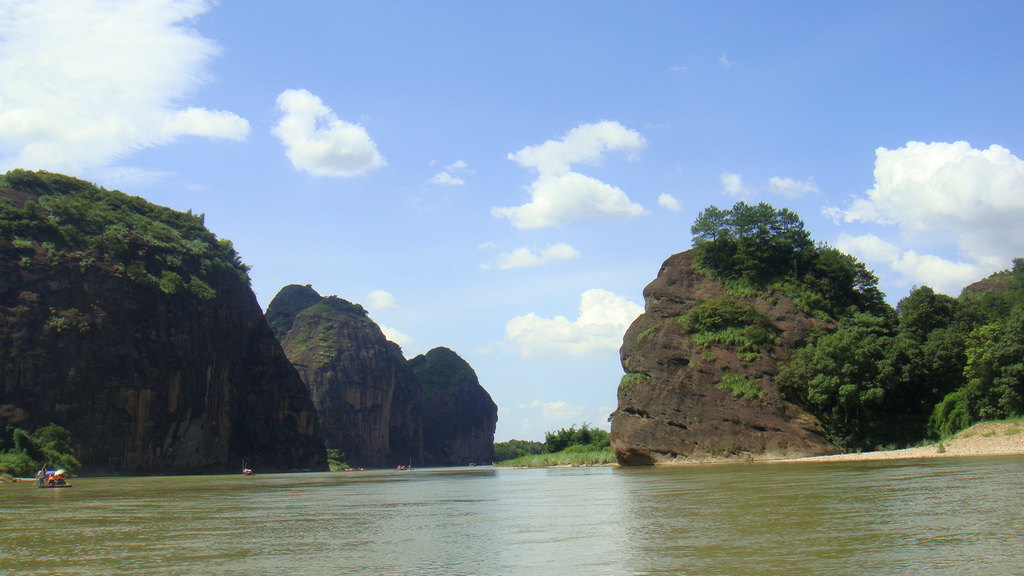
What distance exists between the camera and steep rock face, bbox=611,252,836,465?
6059 cm

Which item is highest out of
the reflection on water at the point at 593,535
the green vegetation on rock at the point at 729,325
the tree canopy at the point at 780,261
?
the tree canopy at the point at 780,261

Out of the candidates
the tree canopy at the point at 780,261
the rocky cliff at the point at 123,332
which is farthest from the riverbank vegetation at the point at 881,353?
the rocky cliff at the point at 123,332

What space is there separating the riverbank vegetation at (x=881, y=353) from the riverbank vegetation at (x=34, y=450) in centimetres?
6479

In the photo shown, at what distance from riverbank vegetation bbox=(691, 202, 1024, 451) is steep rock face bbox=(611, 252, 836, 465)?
163 cm

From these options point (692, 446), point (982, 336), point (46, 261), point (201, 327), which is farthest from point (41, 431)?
point (982, 336)

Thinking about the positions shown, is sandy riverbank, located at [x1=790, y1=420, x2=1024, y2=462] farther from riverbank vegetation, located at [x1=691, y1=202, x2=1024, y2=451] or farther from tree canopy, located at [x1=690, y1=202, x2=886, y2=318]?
tree canopy, located at [x1=690, y1=202, x2=886, y2=318]

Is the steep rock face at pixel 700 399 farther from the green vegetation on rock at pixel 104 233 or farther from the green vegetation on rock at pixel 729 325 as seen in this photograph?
the green vegetation on rock at pixel 104 233

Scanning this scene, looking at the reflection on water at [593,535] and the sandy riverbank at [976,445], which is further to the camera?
the sandy riverbank at [976,445]

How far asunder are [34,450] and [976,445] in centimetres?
7994

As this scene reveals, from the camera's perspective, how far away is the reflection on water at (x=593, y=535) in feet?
41.1

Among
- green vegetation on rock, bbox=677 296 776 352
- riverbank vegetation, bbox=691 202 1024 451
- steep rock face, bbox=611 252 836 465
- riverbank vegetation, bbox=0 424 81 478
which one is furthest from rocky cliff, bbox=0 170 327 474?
riverbank vegetation, bbox=691 202 1024 451

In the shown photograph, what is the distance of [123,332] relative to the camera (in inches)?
3659

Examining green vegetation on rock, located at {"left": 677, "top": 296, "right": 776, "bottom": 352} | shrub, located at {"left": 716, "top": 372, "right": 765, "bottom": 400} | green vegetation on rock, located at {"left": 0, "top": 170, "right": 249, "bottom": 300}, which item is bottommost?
shrub, located at {"left": 716, "top": 372, "right": 765, "bottom": 400}

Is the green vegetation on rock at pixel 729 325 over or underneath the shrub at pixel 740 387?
over
